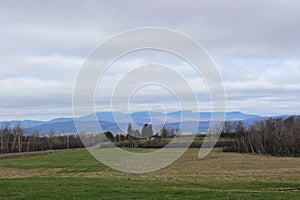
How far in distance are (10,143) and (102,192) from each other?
125794mm

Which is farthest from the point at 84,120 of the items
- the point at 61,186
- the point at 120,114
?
the point at 61,186

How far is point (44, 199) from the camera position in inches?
582

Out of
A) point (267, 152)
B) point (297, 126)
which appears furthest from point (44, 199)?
point (297, 126)

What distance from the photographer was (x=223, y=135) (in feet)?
483

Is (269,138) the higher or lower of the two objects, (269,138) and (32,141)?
the lower

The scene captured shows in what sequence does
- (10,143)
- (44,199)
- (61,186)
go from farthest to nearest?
(10,143) < (61,186) < (44,199)

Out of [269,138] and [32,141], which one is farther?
[32,141]

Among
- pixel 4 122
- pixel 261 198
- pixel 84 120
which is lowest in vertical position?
pixel 261 198

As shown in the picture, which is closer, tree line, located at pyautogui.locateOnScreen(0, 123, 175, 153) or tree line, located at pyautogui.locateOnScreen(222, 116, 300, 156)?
tree line, located at pyautogui.locateOnScreen(222, 116, 300, 156)

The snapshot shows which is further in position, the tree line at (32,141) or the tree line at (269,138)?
the tree line at (32,141)

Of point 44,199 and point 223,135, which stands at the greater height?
point 223,135

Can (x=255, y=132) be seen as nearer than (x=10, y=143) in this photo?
Yes

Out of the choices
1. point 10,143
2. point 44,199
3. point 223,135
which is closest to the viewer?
point 44,199

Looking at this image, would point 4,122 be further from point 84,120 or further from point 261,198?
Answer: point 261,198
